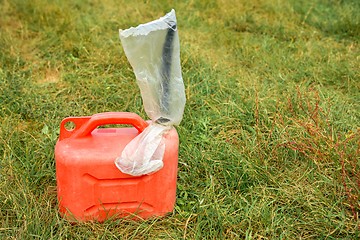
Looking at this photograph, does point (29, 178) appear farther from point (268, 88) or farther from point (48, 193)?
point (268, 88)

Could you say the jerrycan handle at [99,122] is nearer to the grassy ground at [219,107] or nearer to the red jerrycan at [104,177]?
the red jerrycan at [104,177]

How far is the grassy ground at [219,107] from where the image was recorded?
215 centimetres

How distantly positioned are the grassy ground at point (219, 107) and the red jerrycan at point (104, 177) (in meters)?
0.08

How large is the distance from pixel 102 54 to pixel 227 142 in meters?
1.48

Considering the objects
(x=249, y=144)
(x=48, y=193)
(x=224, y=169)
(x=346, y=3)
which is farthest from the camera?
(x=346, y=3)

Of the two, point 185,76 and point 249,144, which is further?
point 185,76

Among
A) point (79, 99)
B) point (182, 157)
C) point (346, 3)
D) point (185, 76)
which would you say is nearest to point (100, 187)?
point (182, 157)

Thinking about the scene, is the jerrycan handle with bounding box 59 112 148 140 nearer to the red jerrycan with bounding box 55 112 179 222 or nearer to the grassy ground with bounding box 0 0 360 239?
the red jerrycan with bounding box 55 112 179 222

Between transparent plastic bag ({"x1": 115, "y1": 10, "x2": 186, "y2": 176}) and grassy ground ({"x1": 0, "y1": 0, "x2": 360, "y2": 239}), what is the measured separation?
33 centimetres

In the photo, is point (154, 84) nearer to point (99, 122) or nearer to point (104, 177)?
point (99, 122)

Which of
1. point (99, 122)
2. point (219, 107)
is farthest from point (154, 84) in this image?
point (219, 107)

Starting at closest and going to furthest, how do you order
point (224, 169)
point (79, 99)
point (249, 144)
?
point (224, 169) < point (249, 144) < point (79, 99)

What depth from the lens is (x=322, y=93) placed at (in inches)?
128

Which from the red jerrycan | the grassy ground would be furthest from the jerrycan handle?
the grassy ground
